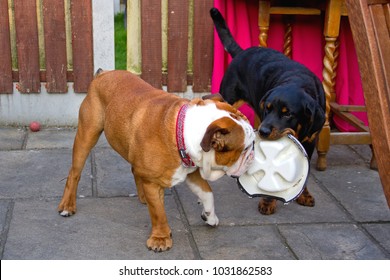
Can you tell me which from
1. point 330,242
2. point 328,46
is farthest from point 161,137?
point 328,46

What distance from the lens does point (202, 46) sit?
5977 mm

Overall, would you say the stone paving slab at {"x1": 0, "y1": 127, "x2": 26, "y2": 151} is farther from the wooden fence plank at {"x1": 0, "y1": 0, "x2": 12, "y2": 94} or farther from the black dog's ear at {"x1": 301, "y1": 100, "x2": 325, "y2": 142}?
the black dog's ear at {"x1": 301, "y1": 100, "x2": 325, "y2": 142}

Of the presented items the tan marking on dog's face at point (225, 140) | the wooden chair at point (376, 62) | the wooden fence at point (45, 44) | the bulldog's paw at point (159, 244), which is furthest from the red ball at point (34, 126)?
the wooden chair at point (376, 62)

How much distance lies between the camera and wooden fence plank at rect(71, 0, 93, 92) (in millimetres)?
5758

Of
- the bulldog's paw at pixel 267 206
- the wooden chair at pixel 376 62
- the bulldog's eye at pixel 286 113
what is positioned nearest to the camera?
the wooden chair at pixel 376 62

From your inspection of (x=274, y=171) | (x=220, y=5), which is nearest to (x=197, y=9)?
(x=220, y=5)

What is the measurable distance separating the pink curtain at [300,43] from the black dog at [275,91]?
371 mm

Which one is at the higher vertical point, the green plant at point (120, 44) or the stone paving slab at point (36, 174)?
the green plant at point (120, 44)

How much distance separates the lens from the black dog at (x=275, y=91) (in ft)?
12.8

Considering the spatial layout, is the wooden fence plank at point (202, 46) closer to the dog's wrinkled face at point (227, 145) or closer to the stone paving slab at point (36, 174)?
the stone paving slab at point (36, 174)

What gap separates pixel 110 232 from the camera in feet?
12.4

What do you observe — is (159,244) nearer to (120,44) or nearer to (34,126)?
(34,126)

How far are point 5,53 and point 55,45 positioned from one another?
48cm

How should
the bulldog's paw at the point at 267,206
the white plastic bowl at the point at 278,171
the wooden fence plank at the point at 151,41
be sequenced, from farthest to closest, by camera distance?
the wooden fence plank at the point at 151,41
the bulldog's paw at the point at 267,206
the white plastic bowl at the point at 278,171
